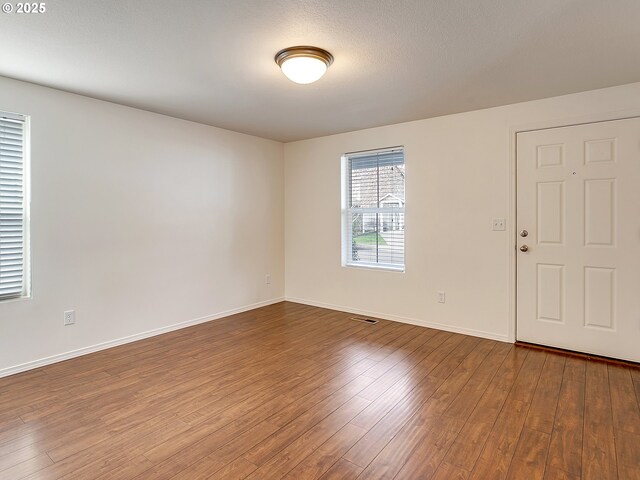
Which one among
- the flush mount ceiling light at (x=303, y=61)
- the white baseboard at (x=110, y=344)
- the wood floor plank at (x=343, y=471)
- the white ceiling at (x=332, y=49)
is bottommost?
the wood floor plank at (x=343, y=471)

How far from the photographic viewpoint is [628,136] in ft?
9.69

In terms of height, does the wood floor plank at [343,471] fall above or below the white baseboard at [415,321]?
below

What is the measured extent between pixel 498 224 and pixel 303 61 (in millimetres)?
2462

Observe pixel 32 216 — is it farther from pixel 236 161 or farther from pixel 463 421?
pixel 463 421

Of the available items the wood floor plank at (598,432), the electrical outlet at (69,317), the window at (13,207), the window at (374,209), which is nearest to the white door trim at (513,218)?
the wood floor plank at (598,432)

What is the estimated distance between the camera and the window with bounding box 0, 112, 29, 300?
2826 millimetres

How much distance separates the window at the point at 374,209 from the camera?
433cm

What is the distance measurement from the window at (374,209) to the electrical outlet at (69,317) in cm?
298

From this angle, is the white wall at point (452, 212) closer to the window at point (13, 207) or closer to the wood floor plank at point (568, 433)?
the wood floor plank at point (568, 433)

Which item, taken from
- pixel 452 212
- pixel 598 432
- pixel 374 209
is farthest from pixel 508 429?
pixel 374 209

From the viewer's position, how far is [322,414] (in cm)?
224

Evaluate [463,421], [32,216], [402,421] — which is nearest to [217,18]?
[32,216]

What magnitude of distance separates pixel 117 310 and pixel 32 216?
110 cm

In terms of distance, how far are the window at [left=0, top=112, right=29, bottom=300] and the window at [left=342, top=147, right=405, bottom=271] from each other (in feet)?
10.7
